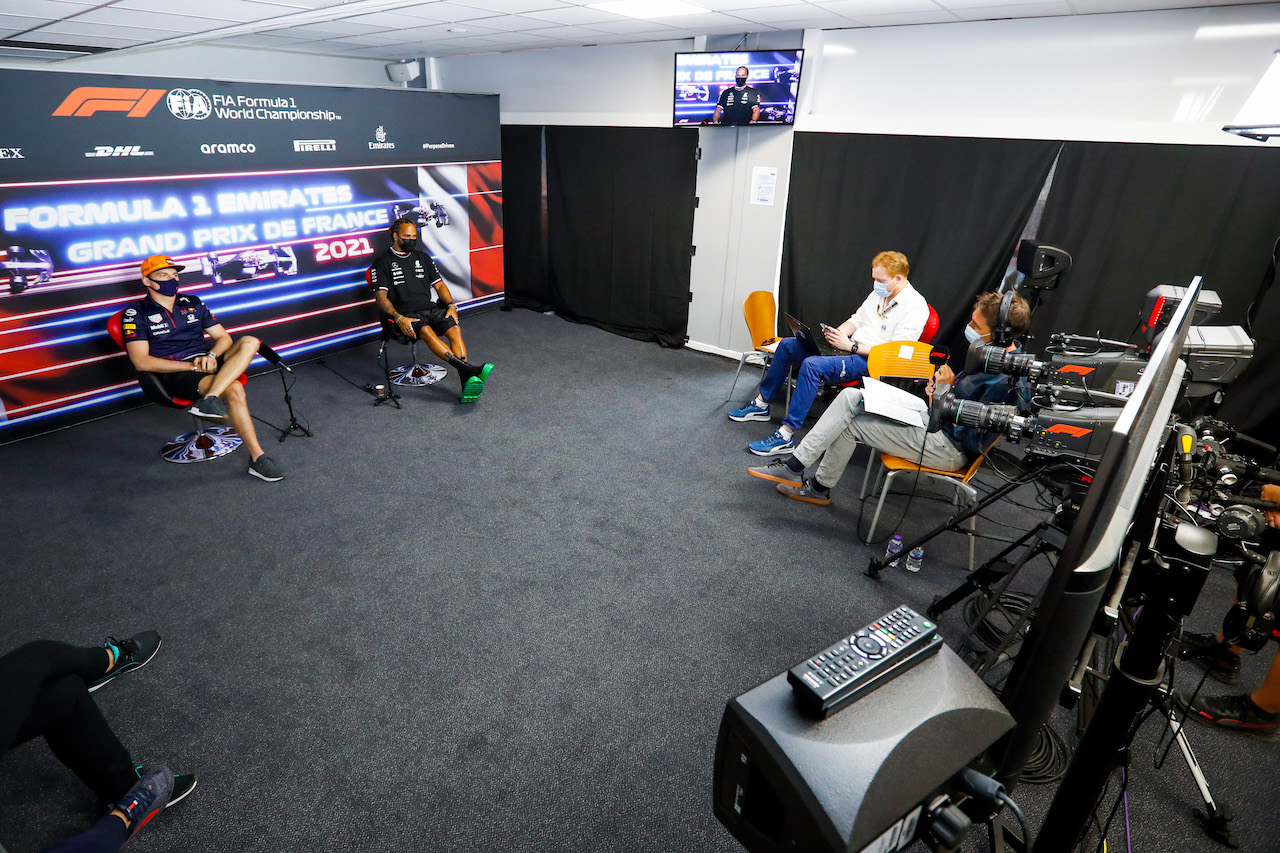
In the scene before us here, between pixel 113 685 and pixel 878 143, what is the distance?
5187 mm

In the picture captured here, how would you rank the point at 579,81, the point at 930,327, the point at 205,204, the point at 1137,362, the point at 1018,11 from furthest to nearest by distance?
the point at 579,81 → the point at 205,204 → the point at 930,327 → the point at 1018,11 → the point at 1137,362

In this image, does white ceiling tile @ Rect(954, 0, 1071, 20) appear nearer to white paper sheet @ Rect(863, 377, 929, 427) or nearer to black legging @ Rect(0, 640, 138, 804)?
white paper sheet @ Rect(863, 377, 929, 427)

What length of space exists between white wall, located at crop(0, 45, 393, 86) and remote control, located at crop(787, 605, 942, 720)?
6045mm

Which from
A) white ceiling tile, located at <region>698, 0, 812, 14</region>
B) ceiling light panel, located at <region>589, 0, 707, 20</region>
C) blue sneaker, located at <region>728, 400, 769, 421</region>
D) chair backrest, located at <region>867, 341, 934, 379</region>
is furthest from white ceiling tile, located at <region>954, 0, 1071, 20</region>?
blue sneaker, located at <region>728, 400, 769, 421</region>

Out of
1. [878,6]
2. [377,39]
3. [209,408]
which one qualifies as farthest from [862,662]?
[377,39]

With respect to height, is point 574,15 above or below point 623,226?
above

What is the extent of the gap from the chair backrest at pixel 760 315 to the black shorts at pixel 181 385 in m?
3.72

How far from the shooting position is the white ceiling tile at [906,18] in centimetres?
376

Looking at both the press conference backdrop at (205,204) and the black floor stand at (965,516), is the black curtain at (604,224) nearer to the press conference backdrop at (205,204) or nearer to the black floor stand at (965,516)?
the press conference backdrop at (205,204)

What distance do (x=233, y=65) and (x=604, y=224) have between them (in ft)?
11.6

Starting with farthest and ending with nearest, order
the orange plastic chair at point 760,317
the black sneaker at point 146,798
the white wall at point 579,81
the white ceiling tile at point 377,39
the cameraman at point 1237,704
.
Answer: the white wall at point 579,81
the orange plastic chair at point 760,317
the white ceiling tile at point 377,39
the cameraman at point 1237,704
the black sneaker at point 146,798

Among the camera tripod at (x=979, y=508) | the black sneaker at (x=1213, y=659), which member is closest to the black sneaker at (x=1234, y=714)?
the black sneaker at (x=1213, y=659)

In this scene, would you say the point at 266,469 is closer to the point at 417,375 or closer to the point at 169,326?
the point at 169,326

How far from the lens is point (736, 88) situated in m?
4.90
